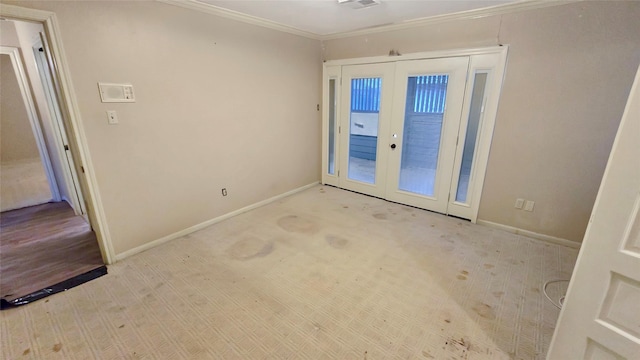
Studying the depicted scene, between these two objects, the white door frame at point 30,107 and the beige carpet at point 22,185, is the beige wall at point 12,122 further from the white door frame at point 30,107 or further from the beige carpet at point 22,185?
the white door frame at point 30,107

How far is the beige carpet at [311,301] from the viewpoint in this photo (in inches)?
66.4

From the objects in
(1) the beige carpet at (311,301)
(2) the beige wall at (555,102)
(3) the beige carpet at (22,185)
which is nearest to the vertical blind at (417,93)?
(2) the beige wall at (555,102)

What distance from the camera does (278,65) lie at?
3658 mm

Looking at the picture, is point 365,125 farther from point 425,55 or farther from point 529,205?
point 529,205

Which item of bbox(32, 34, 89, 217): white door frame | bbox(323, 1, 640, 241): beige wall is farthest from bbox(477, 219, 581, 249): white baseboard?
bbox(32, 34, 89, 217): white door frame

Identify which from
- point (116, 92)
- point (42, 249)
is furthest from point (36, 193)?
point (116, 92)

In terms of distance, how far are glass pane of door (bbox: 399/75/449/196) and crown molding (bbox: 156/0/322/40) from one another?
1.74 meters

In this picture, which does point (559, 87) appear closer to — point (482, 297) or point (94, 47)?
point (482, 297)

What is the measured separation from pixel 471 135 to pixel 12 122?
25.0 ft

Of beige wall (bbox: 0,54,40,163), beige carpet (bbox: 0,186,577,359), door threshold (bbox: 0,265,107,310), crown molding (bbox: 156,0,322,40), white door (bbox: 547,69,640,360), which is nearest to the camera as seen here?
white door (bbox: 547,69,640,360)

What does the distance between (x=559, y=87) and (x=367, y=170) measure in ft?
7.96

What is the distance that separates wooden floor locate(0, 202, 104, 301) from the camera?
2.31 metres

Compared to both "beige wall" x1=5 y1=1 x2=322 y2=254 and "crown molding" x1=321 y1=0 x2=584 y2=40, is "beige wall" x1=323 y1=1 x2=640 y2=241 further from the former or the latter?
"beige wall" x1=5 y1=1 x2=322 y2=254

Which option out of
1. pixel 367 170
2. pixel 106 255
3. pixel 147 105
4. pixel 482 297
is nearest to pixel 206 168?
pixel 147 105
